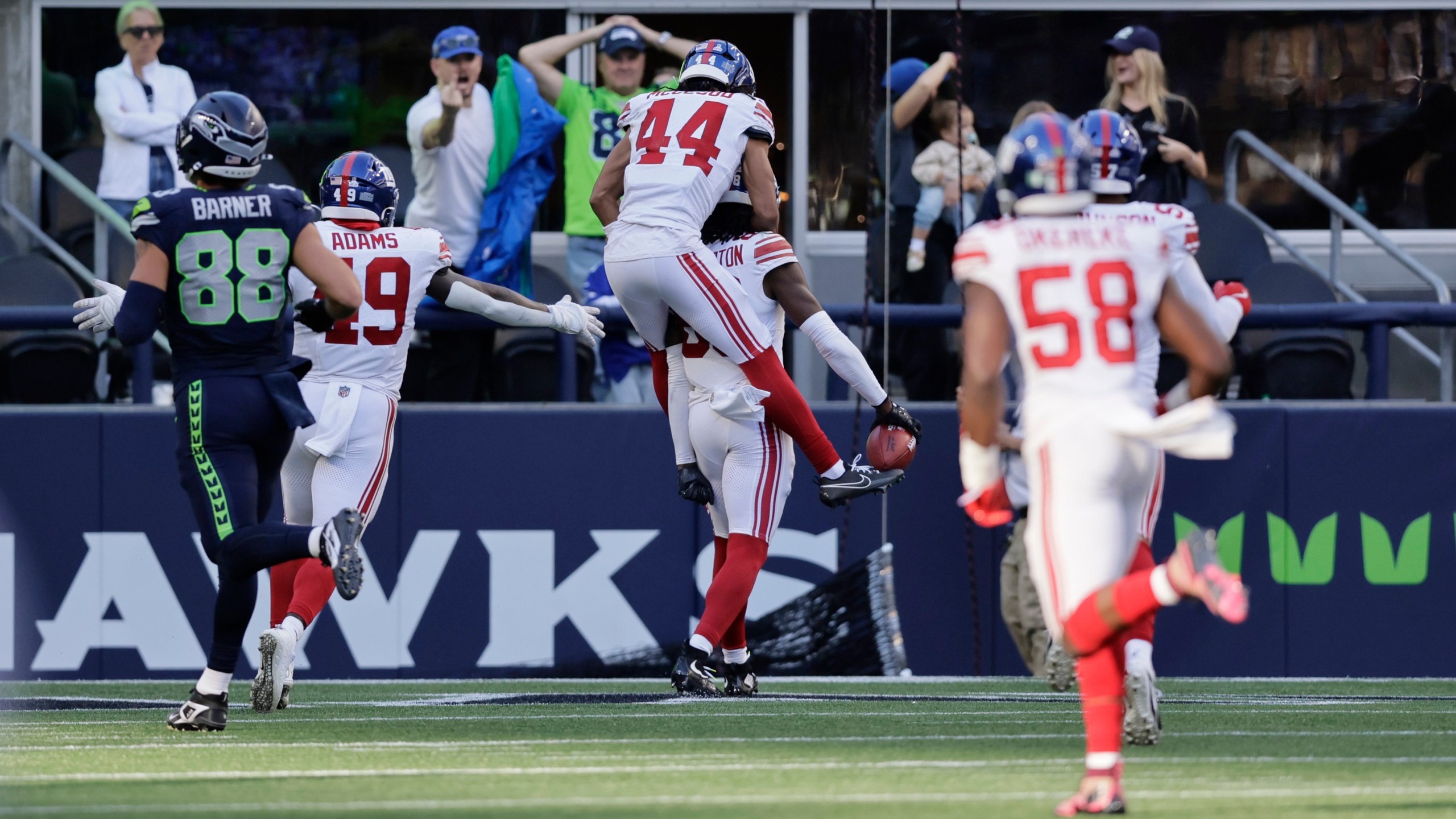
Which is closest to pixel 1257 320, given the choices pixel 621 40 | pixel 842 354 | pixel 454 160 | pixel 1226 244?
pixel 1226 244

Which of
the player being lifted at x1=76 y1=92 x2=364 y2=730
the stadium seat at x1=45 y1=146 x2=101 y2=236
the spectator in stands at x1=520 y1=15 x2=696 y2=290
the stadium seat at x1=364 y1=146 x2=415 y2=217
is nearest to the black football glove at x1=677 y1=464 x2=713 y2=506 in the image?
the player being lifted at x1=76 y1=92 x2=364 y2=730

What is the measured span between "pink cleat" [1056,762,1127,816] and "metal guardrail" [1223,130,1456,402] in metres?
6.02

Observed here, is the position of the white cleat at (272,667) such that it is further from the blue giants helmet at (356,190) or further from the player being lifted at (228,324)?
the blue giants helmet at (356,190)

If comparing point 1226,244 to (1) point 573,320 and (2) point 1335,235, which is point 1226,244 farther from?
(1) point 573,320

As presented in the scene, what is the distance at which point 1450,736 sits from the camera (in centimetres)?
661

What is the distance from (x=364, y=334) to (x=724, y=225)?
148 cm

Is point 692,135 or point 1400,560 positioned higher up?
point 692,135

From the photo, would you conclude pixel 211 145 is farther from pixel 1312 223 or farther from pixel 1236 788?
pixel 1312 223

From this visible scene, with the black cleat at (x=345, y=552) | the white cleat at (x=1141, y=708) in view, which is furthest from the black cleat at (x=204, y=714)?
the white cleat at (x=1141, y=708)

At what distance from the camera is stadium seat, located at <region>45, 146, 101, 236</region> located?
11.8 metres

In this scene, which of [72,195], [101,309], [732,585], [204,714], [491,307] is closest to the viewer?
[204,714]

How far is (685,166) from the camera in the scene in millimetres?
7871

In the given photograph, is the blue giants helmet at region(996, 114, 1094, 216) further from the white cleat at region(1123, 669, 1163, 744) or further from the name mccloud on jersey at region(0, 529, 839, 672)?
the name mccloud on jersey at region(0, 529, 839, 672)

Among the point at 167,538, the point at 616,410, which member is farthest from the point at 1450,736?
the point at 167,538
